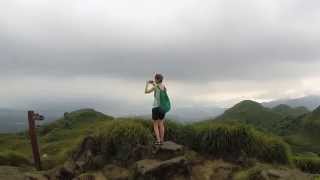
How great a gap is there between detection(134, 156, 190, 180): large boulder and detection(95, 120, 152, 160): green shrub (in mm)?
1615

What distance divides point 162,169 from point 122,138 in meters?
3.28

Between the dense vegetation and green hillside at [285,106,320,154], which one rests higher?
the dense vegetation

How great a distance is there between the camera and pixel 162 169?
25.6m

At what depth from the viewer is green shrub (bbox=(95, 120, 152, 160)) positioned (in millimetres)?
27703

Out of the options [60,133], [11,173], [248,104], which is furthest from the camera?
[248,104]

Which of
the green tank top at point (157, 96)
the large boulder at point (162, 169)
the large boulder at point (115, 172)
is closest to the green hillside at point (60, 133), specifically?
the large boulder at point (115, 172)

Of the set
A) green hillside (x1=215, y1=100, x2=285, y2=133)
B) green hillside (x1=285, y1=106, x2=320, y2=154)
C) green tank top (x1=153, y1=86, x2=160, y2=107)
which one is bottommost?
green hillside (x1=285, y1=106, x2=320, y2=154)

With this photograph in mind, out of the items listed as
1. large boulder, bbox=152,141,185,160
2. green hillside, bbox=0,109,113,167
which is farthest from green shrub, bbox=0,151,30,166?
large boulder, bbox=152,141,185,160

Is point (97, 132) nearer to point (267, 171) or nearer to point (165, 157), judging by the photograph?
point (165, 157)

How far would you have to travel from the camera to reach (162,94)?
1033 inches

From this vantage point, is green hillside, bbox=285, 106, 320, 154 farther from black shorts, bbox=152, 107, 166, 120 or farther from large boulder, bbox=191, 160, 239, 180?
black shorts, bbox=152, 107, 166, 120

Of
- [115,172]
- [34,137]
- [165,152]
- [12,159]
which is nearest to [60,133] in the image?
[12,159]

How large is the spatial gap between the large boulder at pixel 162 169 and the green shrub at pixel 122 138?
1615mm

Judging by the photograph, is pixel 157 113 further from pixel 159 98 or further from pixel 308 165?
pixel 308 165
